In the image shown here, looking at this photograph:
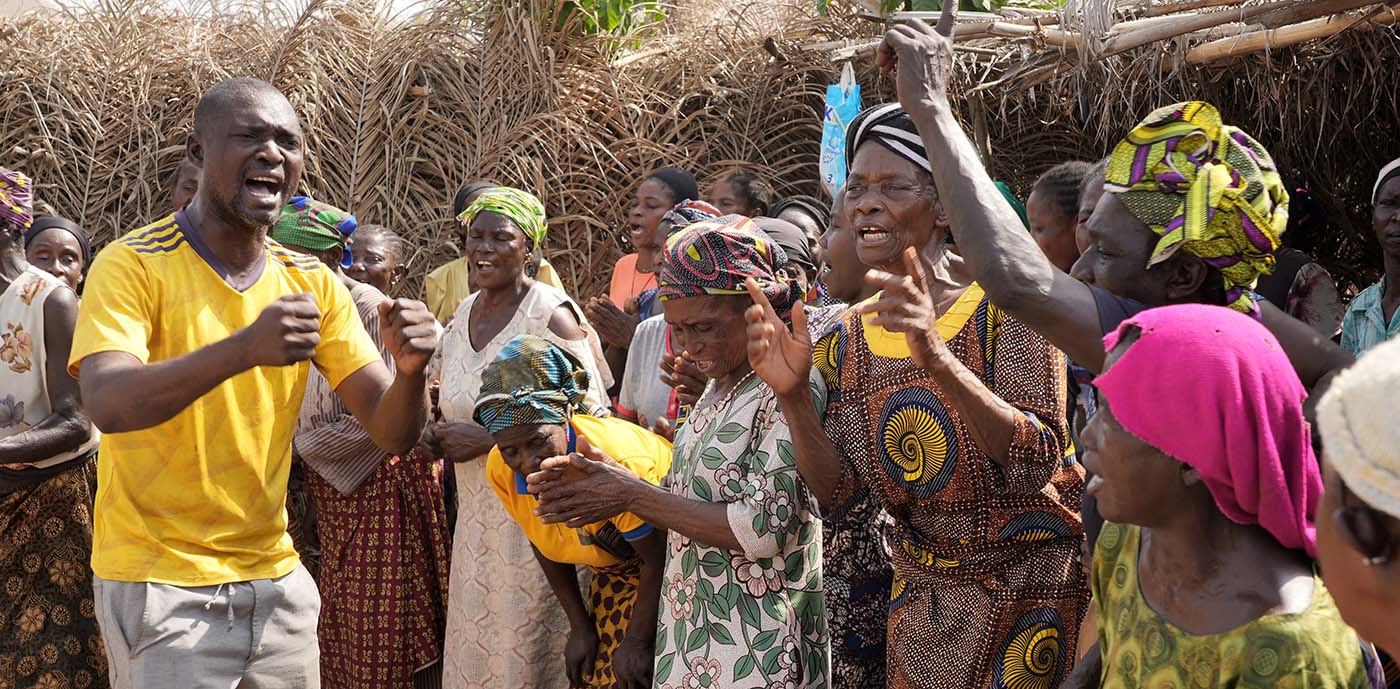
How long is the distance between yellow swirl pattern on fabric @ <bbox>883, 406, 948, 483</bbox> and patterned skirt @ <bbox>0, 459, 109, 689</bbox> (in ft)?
11.2

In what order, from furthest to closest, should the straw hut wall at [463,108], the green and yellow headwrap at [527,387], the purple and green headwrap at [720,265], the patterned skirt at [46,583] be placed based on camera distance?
the straw hut wall at [463,108], the patterned skirt at [46,583], the green and yellow headwrap at [527,387], the purple and green headwrap at [720,265]

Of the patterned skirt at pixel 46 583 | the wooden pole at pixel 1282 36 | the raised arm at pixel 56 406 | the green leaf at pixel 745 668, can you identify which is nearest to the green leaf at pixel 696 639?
the green leaf at pixel 745 668

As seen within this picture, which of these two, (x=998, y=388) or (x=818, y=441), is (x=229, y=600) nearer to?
(x=818, y=441)

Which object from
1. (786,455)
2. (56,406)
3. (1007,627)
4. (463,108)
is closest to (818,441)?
(786,455)

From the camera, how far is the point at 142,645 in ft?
10.9

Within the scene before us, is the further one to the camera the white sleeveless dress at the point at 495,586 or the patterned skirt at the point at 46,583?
the patterned skirt at the point at 46,583

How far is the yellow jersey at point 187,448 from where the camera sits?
3.33 m

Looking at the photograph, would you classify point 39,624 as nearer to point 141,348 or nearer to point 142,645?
point 142,645

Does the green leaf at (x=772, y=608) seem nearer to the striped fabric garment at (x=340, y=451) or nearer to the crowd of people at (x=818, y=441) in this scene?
the crowd of people at (x=818, y=441)

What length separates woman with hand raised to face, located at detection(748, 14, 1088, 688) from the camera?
3061 millimetres

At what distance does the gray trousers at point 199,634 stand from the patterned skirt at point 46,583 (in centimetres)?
203

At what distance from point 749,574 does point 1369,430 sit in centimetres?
208

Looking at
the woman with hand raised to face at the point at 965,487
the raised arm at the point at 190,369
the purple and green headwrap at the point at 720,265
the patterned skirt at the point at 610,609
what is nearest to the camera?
the raised arm at the point at 190,369

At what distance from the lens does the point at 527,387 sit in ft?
Result: 11.8
